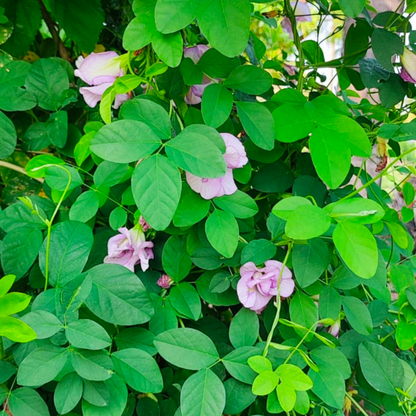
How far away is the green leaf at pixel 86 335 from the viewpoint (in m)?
0.44

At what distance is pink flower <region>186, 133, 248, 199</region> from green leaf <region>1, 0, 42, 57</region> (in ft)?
1.65

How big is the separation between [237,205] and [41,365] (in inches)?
11.1

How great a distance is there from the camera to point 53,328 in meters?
0.45

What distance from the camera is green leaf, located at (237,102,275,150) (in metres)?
0.54

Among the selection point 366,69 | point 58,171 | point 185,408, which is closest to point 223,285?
Answer: point 185,408

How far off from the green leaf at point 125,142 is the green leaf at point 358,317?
34 cm

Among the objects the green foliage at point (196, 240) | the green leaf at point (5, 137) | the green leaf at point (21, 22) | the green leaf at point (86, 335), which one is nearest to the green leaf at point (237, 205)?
the green foliage at point (196, 240)

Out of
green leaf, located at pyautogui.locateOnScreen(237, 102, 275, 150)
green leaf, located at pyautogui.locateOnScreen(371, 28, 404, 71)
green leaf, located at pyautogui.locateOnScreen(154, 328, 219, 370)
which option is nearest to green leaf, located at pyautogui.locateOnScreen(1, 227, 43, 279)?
green leaf, located at pyautogui.locateOnScreen(154, 328, 219, 370)

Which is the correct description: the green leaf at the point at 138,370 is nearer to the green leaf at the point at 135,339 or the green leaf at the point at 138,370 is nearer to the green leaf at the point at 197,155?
the green leaf at the point at 135,339

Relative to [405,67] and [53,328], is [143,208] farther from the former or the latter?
[405,67]

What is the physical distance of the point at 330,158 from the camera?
501mm

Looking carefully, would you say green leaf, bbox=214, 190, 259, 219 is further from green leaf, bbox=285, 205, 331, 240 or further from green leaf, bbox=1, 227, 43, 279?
green leaf, bbox=1, 227, 43, 279

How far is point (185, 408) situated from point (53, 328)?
0.52 feet

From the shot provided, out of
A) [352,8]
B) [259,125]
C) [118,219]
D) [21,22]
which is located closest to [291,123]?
[259,125]
